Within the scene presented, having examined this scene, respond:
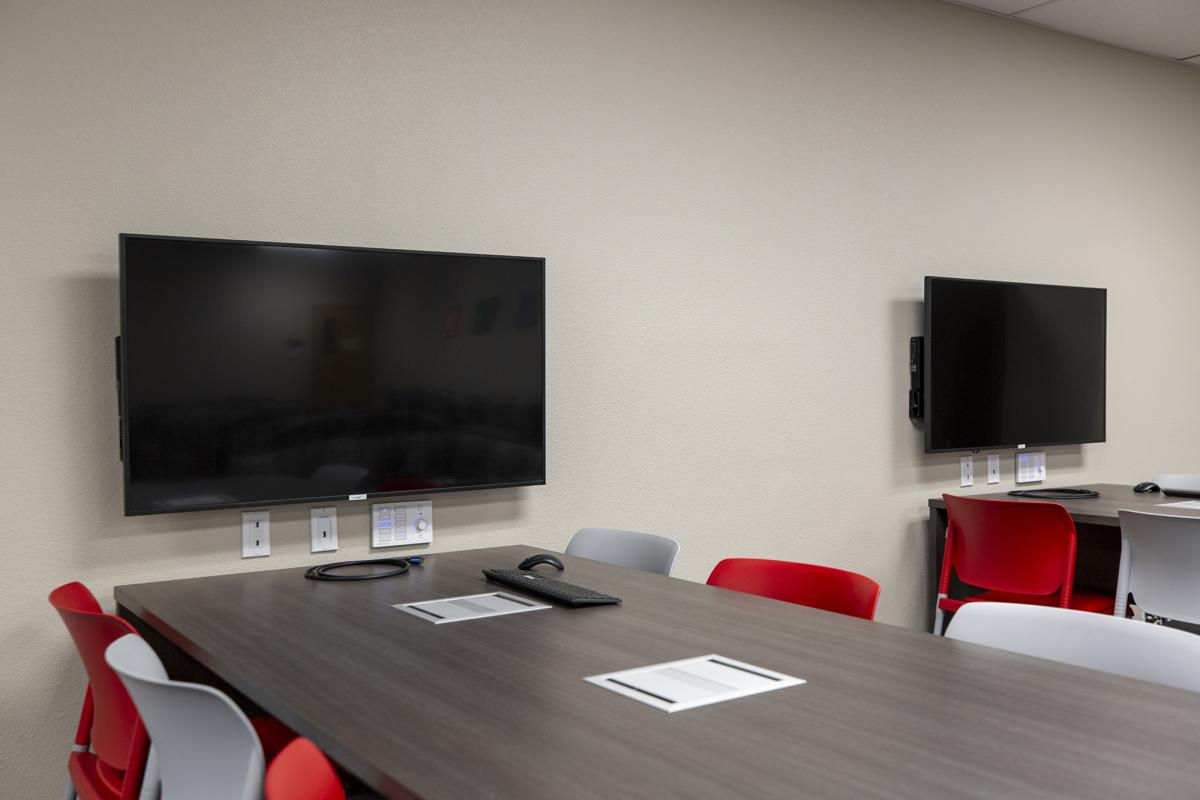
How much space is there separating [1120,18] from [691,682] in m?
4.25

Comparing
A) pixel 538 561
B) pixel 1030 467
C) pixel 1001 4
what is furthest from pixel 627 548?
pixel 1001 4

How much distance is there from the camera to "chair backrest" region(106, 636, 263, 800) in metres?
1.25

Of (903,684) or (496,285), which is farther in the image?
(496,285)

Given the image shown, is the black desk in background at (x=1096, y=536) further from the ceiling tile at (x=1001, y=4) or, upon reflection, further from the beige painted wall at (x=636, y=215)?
the ceiling tile at (x=1001, y=4)

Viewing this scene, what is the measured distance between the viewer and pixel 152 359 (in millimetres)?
2494

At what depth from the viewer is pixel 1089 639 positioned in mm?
1779

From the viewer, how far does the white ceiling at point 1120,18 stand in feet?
14.2

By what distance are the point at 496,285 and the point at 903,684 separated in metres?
1.83

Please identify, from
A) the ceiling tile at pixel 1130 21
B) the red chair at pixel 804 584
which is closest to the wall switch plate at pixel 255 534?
the red chair at pixel 804 584

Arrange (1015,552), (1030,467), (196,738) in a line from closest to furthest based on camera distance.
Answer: (196,738) < (1015,552) < (1030,467)

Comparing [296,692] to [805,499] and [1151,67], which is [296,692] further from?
[1151,67]

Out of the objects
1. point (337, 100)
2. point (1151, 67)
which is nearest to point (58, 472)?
point (337, 100)

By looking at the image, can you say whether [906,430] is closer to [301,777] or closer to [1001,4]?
[1001,4]

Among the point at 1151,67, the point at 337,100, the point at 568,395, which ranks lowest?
the point at 568,395
